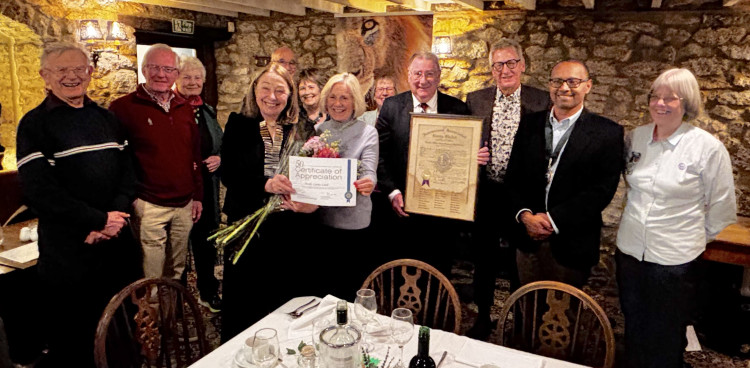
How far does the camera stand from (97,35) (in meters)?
4.38

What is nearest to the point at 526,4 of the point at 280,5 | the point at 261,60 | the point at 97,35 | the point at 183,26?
the point at 280,5

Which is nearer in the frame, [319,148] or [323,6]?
[319,148]

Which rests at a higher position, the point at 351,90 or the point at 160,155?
the point at 351,90

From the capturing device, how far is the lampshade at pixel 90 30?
430cm

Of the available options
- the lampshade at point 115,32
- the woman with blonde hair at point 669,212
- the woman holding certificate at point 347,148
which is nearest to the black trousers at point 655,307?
the woman with blonde hair at point 669,212

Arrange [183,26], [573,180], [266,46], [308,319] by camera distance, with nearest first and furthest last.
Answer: [308,319], [573,180], [183,26], [266,46]

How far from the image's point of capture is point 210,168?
3564 millimetres

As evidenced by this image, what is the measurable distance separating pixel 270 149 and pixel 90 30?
2.92 metres

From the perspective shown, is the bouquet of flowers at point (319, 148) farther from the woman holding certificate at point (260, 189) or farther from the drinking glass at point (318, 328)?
the drinking glass at point (318, 328)

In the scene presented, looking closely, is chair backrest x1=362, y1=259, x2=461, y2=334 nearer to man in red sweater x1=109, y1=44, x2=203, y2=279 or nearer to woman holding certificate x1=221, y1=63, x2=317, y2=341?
woman holding certificate x1=221, y1=63, x2=317, y2=341

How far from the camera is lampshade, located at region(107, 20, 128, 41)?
448 centimetres

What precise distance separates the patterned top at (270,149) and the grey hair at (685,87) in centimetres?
188

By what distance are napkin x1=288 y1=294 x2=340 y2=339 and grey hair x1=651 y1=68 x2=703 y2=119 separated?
179 cm

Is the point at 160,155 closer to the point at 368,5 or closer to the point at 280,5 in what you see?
the point at 280,5
